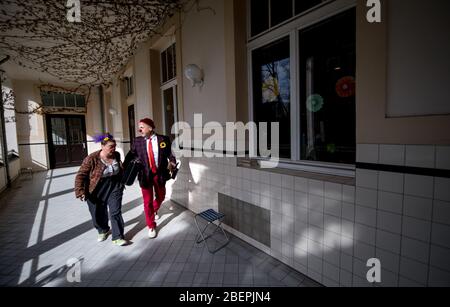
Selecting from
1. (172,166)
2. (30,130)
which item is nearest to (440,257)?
(172,166)

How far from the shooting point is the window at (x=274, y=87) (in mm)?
2420

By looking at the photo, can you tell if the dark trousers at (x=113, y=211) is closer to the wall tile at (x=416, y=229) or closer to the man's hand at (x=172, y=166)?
the man's hand at (x=172, y=166)

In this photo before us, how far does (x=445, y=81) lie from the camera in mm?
1258

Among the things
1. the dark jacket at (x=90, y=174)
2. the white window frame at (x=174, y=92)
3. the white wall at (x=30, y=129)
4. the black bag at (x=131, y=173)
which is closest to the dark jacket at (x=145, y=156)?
the black bag at (x=131, y=173)

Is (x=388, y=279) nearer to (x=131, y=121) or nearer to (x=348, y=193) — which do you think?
(x=348, y=193)

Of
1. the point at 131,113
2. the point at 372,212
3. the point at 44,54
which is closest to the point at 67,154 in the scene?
the point at 131,113

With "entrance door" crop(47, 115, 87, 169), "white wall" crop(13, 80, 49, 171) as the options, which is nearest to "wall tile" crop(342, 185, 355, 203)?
"white wall" crop(13, 80, 49, 171)

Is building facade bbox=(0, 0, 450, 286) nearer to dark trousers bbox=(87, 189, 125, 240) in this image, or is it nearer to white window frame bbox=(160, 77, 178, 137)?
white window frame bbox=(160, 77, 178, 137)

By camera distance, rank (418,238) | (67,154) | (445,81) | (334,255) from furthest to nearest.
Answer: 1. (67,154)
2. (334,255)
3. (418,238)
4. (445,81)

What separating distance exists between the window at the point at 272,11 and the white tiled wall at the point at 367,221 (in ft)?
4.90

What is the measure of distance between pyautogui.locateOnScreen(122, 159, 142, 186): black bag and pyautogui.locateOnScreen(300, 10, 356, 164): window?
2.06m

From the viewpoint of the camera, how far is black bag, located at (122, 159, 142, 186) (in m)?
2.82
